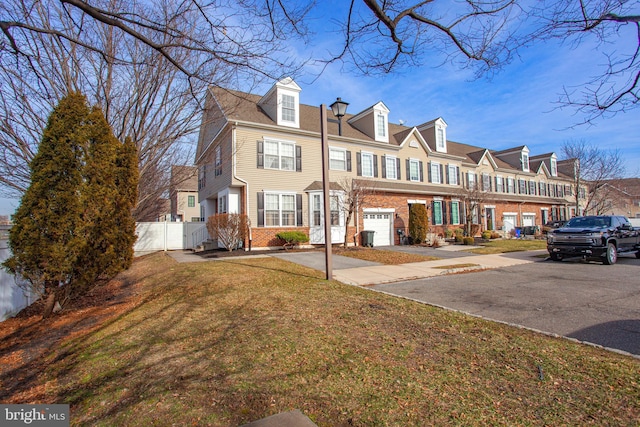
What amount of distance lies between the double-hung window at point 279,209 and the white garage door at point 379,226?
190 inches

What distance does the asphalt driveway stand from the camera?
4.53 m

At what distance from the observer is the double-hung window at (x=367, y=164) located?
19703 mm

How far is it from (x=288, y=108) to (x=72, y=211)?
13.8 meters

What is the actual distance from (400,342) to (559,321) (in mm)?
2918

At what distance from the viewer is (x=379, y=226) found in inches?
766

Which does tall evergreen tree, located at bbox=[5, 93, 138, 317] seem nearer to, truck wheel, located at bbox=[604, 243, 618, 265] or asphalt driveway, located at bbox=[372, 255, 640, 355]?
asphalt driveway, located at bbox=[372, 255, 640, 355]

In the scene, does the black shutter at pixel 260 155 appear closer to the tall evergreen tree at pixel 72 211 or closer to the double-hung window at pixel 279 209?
the double-hung window at pixel 279 209

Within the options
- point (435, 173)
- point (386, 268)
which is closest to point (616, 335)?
point (386, 268)

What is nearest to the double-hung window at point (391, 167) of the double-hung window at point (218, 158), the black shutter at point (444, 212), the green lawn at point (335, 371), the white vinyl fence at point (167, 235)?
the black shutter at point (444, 212)

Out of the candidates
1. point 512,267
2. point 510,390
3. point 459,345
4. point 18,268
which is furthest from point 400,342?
point 512,267

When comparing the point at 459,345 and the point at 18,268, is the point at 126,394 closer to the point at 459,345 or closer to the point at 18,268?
the point at 459,345

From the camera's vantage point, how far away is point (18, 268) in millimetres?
5145

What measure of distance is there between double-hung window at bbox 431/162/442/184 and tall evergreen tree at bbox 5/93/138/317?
2148 cm

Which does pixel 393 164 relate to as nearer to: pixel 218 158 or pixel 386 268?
pixel 218 158
